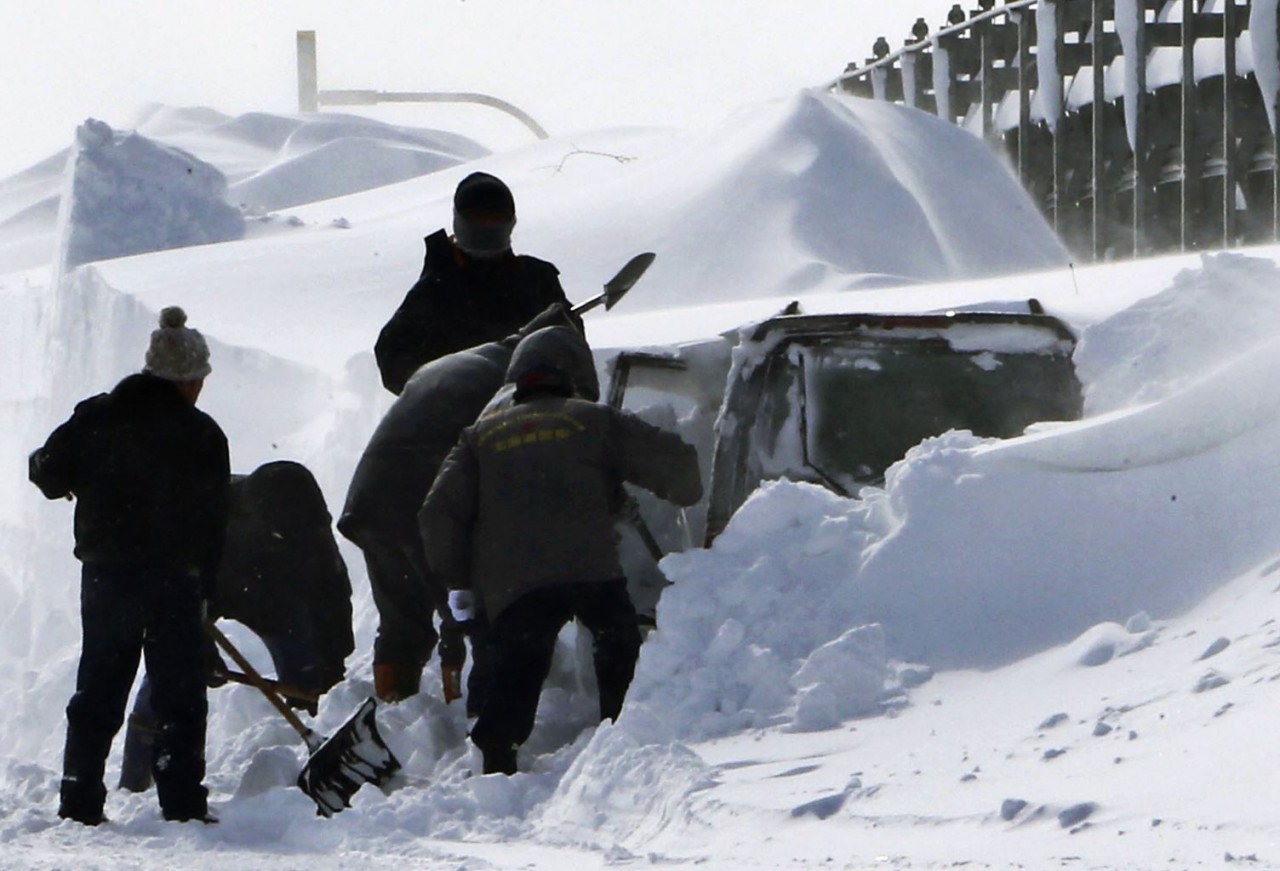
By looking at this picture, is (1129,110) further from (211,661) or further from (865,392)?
(211,661)

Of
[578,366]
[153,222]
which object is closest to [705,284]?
[578,366]

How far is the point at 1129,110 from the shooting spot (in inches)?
688

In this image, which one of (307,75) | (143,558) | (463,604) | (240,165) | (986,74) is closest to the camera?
(143,558)

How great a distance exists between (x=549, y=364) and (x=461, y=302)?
4.54 feet

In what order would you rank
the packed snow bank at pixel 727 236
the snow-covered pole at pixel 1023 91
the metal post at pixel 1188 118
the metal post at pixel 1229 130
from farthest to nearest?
the snow-covered pole at pixel 1023 91 < the metal post at pixel 1188 118 < the metal post at pixel 1229 130 < the packed snow bank at pixel 727 236

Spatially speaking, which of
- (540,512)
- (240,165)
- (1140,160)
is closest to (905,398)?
(540,512)

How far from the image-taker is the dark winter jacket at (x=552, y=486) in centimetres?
596

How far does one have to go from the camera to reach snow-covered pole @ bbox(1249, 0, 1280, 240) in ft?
51.0

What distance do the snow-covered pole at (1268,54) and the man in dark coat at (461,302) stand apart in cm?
969

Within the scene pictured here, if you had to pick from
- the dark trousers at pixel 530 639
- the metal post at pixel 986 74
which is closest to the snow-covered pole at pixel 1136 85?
the metal post at pixel 986 74

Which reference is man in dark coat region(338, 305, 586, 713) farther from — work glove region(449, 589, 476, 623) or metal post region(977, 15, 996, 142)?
metal post region(977, 15, 996, 142)

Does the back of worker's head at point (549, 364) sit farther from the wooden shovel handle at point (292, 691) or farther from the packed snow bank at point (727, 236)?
the packed snow bank at point (727, 236)

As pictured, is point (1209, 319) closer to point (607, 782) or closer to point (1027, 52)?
point (607, 782)

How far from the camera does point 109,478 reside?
591 cm
